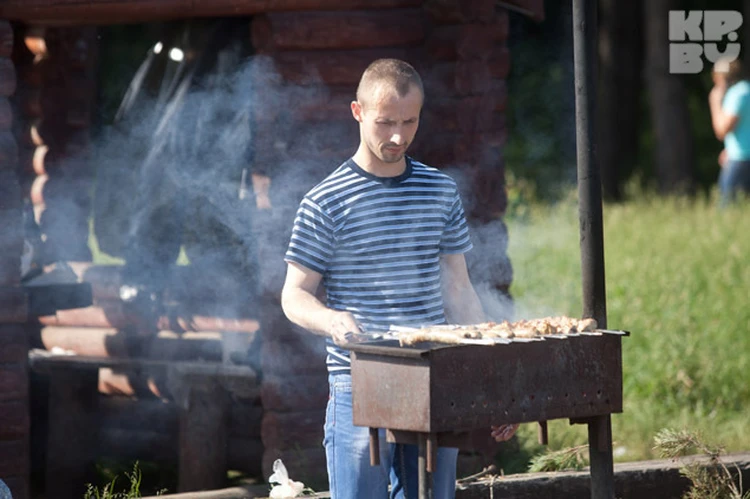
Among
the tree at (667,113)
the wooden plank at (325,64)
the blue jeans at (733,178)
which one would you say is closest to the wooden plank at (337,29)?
the wooden plank at (325,64)

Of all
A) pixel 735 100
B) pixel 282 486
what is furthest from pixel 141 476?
pixel 735 100

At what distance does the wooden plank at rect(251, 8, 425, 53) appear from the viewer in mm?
6008

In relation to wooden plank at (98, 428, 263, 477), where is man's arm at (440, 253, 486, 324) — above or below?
above

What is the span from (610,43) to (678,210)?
6.99 m

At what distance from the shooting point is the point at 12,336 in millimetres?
5891

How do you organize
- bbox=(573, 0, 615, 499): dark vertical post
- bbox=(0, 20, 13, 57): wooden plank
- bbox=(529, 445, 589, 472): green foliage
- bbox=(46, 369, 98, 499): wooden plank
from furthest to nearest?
bbox=(46, 369, 98, 499): wooden plank < bbox=(529, 445, 589, 472): green foliage < bbox=(0, 20, 13, 57): wooden plank < bbox=(573, 0, 615, 499): dark vertical post

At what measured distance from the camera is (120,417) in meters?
7.29

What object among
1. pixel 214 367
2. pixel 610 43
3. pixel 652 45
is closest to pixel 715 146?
pixel 610 43

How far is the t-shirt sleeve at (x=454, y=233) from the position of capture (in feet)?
14.2

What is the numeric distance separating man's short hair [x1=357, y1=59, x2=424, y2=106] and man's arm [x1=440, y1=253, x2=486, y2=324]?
0.65 metres

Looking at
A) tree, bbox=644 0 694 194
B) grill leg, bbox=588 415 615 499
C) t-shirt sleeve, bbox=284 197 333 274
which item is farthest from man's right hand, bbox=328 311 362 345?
tree, bbox=644 0 694 194

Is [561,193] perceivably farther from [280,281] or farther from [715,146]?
[280,281]

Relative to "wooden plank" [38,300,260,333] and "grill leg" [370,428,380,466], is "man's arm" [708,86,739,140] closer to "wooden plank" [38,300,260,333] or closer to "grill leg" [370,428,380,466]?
"wooden plank" [38,300,260,333]

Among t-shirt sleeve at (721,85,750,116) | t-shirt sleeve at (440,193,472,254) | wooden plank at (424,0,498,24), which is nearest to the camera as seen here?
t-shirt sleeve at (440,193,472,254)
